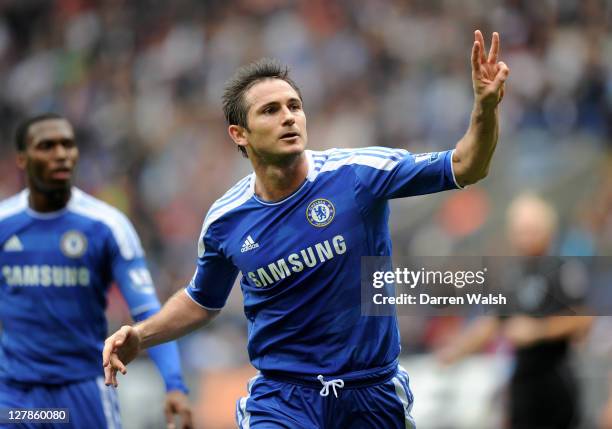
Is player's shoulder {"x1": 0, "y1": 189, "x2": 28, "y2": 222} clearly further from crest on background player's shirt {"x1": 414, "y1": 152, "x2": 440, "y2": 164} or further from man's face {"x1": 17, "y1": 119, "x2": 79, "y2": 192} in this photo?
crest on background player's shirt {"x1": 414, "y1": 152, "x2": 440, "y2": 164}

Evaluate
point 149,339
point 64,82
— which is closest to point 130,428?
point 149,339

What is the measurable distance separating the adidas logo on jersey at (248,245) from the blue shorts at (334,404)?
2.23 ft

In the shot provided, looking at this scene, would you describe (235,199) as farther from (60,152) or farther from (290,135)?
(60,152)

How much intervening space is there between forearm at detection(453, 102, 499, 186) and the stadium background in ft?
17.5

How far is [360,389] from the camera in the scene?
18.0 ft

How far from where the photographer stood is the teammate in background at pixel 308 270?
17.9 feet

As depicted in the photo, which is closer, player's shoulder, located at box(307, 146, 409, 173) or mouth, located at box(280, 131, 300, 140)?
player's shoulder, located at box(307, 146, 409, 173)

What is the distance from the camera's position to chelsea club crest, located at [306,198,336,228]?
5.55 m

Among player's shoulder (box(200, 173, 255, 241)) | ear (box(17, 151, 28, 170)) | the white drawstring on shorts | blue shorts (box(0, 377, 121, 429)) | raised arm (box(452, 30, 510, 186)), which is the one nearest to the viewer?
raised arm (box(452, 30, 510, 186))

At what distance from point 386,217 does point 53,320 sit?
252cm

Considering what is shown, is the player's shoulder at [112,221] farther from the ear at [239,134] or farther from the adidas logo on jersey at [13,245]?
the ear at [239,134]

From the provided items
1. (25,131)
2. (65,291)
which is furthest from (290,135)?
(25,131)

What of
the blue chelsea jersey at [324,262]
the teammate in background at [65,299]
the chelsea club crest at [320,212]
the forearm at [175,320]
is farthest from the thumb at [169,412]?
the chelsea club crest at [320,212]

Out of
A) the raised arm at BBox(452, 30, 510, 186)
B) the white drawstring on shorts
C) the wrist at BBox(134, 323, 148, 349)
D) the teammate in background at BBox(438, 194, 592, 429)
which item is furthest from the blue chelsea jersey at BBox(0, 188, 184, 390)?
the raised arm at BBox(452, 30, 510, 186)
